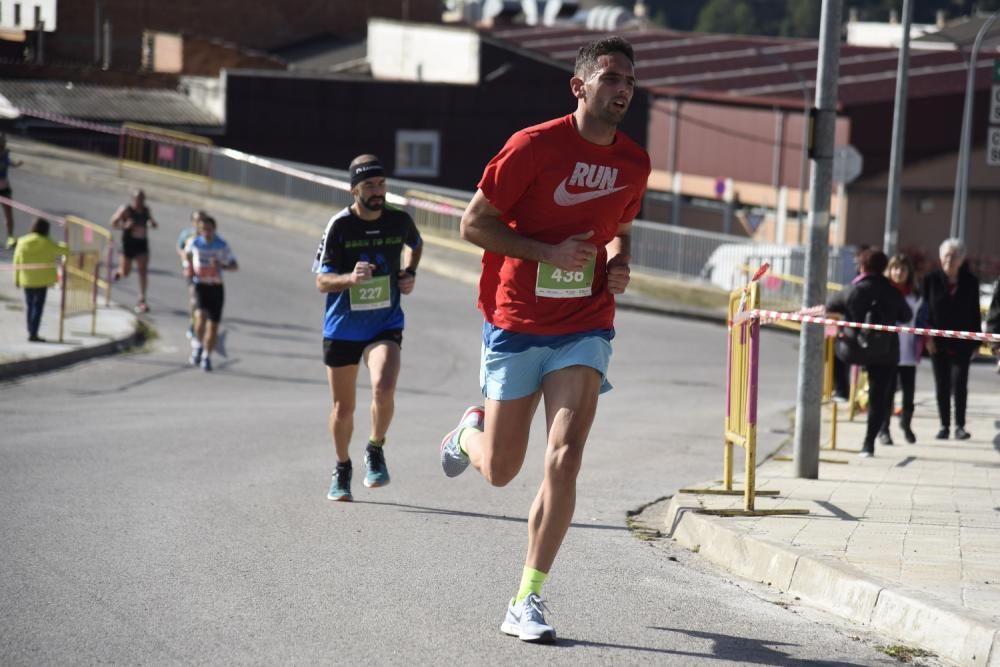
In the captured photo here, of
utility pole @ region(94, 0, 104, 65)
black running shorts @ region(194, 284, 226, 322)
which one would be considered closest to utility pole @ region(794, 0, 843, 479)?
black running shorts @ region(194, 284, 226, 322)

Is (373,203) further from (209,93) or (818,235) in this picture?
(209,93)

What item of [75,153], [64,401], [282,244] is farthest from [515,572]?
[75,153]

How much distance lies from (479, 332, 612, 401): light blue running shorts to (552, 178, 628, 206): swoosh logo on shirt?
552 mm

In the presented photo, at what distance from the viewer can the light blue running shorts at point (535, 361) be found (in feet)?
19.6

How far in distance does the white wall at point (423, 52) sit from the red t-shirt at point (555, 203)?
42.1 meters

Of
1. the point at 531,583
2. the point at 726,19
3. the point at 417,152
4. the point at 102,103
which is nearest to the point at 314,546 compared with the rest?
the point at 531,583

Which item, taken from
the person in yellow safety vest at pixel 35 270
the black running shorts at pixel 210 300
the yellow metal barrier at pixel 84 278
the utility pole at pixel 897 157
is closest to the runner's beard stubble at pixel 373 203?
the black running shorts at pixel 210 300

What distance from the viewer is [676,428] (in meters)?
13.6

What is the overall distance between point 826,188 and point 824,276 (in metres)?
0.60

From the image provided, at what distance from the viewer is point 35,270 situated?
17.8 meters

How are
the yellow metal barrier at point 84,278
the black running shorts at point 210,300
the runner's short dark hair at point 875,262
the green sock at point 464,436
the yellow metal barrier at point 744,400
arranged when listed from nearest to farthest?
the green sock at point 464,436 < the yellow metal barrier at point 744,400 < the runner's short dark hair at point 875,262 < the black running shorts at point 210,300 < the yellow metal barrier at point 84,278

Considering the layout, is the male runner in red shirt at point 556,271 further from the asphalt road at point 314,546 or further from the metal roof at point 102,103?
the metal roof at point 102,103

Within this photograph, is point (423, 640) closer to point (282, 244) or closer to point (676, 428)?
point (676, 428)

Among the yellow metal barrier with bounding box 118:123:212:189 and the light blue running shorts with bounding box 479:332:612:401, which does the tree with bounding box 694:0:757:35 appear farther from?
the light blue running shorts with bounding box 479:332:612:401
